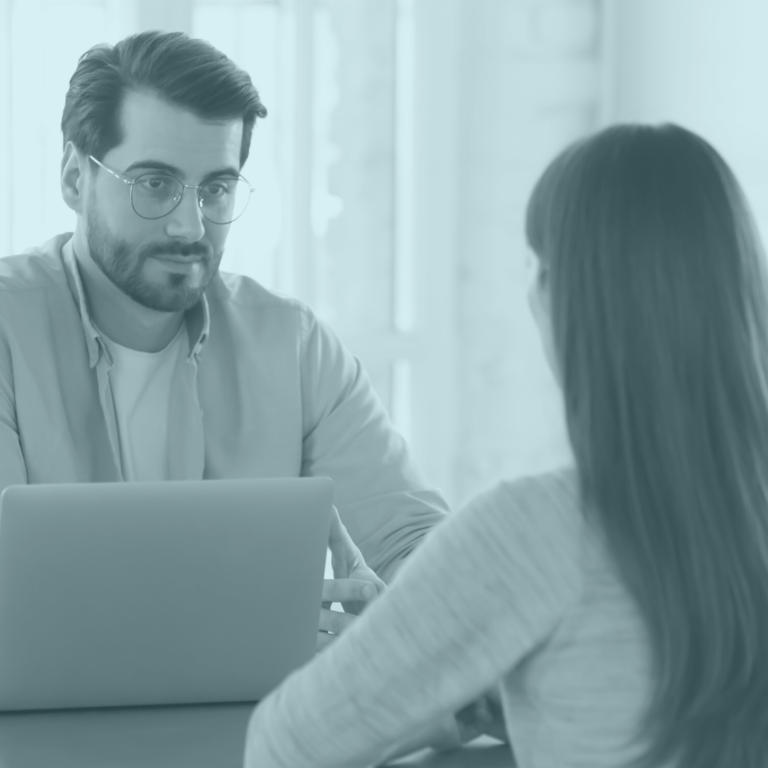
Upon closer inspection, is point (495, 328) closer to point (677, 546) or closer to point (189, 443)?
point (189, 443)

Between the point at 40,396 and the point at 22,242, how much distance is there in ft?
3.76

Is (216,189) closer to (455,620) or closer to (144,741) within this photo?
(144,741)

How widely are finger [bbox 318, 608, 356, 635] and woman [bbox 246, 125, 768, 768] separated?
0.51 meters

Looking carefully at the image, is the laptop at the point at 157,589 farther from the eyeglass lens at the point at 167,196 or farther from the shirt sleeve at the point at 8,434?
the eyeglass lens at the point at 167,196

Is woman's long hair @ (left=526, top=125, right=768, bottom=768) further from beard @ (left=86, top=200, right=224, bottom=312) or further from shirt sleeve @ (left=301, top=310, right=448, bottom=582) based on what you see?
beard @ (left=86, top=200, right=224, bottom=312)

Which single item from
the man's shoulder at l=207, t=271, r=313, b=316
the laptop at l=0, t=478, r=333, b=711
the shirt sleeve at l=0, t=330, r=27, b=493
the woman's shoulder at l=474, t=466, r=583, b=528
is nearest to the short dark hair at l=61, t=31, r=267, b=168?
the man's shoulder at l=207, t=271, r=313, b=316

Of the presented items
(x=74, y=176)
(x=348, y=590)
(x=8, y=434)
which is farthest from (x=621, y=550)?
(x=74, y=176)

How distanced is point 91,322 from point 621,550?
3.71 ft

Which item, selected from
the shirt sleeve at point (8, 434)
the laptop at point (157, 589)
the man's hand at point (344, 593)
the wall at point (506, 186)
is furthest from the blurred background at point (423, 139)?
the laptop at point (157, 589)

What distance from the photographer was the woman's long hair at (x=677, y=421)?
691mm

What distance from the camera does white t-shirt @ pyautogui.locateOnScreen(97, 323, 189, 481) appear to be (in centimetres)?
166

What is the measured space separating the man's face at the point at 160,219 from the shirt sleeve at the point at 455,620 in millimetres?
1065

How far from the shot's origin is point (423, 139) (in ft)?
9.56

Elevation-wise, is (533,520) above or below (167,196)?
below
